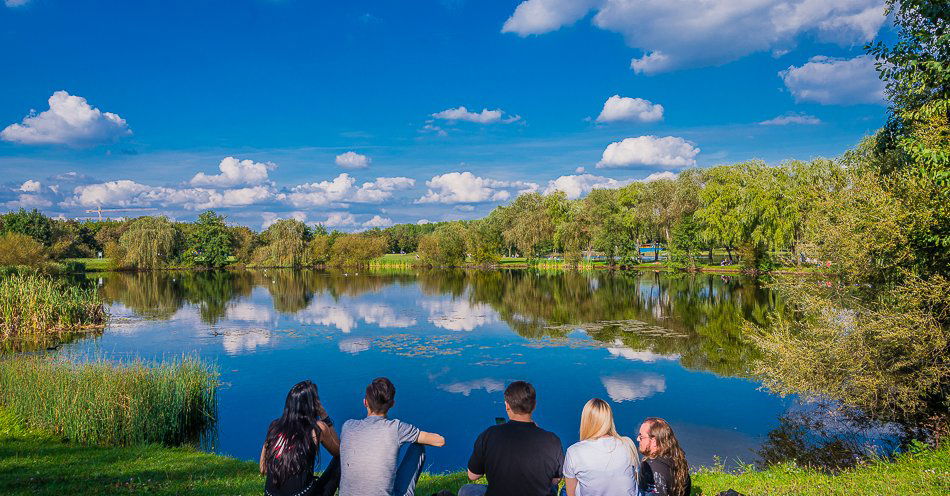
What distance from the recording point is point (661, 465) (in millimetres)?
4637

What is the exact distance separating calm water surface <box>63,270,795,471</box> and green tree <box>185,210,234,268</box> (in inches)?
1528

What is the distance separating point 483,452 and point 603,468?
862 millimetres

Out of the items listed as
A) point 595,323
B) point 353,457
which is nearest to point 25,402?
point 353,457

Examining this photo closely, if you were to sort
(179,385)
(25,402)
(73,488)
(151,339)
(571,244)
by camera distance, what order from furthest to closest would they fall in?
(571,244)
(151,339)
(179,385)
(25,402)
(73,488)

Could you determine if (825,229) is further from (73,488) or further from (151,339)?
(151,339)

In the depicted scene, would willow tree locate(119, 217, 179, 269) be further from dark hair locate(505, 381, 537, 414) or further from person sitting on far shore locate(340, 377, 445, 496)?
dark hair locate(505, 381, 537, 414)

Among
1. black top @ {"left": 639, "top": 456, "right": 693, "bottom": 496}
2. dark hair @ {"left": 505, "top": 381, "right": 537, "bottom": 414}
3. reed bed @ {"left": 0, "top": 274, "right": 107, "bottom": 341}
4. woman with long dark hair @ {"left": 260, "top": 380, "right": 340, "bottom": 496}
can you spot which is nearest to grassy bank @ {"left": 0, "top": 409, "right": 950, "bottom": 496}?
black top @ {"left": 639, "top": 456, "right": 693, "bottom": 496}

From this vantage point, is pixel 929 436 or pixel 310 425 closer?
pixel 310 425

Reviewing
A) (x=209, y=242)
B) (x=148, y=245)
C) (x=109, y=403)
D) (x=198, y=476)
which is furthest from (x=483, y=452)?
(x=209, y=242)

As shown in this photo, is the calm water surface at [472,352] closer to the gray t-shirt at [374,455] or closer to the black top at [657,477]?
the black top at [657,477]

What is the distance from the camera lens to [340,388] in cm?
1488

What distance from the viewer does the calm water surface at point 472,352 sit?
12.4 metres

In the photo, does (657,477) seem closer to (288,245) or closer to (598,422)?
(598,422)

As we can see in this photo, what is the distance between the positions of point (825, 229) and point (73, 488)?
14.6 meters
